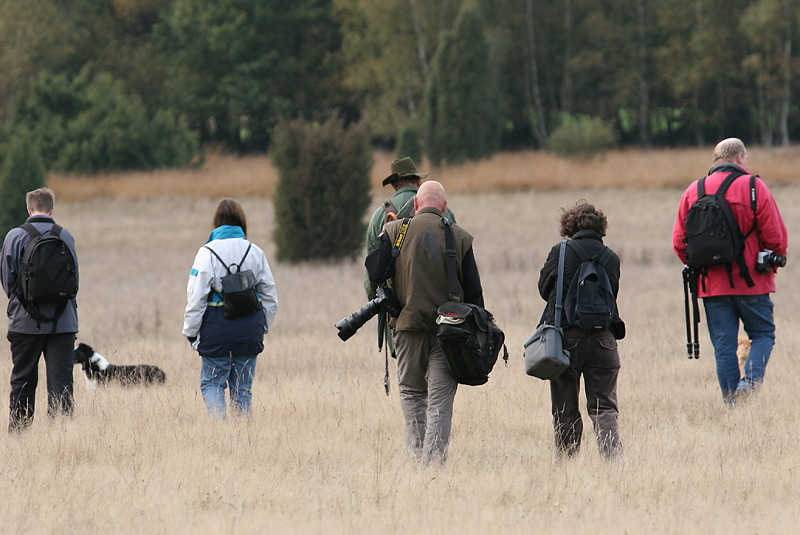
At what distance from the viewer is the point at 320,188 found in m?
19.4

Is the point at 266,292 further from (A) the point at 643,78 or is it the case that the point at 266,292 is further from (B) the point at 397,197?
(A) the point at 643,78

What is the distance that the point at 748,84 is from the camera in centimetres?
5119

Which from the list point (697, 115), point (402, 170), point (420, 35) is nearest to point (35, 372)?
point (402, 170)

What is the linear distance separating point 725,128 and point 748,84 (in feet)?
12.9

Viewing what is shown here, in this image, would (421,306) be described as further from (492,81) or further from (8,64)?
(8,64)

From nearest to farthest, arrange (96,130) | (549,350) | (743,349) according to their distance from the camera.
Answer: (549,350) → (743,349) → (96,130)

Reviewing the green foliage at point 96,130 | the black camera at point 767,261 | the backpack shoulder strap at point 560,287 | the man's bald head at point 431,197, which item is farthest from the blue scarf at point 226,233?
the green foliage at point 96,130

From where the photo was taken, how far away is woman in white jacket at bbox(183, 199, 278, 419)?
663 centimetres

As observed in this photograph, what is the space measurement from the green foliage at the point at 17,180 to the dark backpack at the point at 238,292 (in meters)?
17.2

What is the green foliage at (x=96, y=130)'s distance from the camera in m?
37.9

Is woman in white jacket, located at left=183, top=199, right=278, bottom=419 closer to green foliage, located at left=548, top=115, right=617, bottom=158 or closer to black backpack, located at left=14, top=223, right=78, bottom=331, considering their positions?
black backpack, located at left=14, top=223, right=78, bottom=331

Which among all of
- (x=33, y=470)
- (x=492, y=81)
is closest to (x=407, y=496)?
(x=33, y=470)

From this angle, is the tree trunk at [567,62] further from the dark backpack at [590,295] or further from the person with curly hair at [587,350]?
the dark backpack at [590,295]

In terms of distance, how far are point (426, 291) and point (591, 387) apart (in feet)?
3.61
